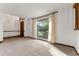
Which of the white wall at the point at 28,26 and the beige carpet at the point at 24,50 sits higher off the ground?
the white wall at the point at 28,26

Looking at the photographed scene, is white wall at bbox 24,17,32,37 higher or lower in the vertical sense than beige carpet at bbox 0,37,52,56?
higher

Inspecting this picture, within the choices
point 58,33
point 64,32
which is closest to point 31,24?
point 58,33

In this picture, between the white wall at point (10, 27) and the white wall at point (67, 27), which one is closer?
the white wall at point (67, 27)

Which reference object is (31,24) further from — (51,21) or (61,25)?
(61,25)

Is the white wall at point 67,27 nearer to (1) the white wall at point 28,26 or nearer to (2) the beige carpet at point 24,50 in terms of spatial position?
(2) the beige carpet at point 24,50

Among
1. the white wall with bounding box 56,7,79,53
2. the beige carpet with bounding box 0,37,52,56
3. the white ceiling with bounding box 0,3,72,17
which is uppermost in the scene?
the white ceiling with bounding box 0,3,72,17

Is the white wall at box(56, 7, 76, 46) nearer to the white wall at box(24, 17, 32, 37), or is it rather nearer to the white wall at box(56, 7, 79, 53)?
the white wall at box(56, 7, 79, 53)

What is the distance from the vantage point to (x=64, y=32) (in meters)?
3.59

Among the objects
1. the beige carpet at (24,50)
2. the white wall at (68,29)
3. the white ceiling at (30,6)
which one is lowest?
the beige carpet at (24,50)

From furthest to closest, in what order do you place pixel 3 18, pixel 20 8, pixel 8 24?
1. pixel 8 24
2. pixel 3 18
3. pixel 20 8

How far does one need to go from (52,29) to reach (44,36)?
0.40 m

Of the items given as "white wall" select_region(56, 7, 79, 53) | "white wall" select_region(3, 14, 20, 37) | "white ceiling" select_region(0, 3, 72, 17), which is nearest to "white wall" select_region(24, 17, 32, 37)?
"white wall" select_region(3, 14, 20, 37)

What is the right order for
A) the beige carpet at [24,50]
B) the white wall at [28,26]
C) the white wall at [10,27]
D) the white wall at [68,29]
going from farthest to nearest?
the white wall at [28,26], the white wall at [10,27], the white wall at [68,29], the beige carpet at [24,50]

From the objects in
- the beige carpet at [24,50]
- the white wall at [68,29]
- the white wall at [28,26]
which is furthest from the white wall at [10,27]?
the white wall at [68,29]
